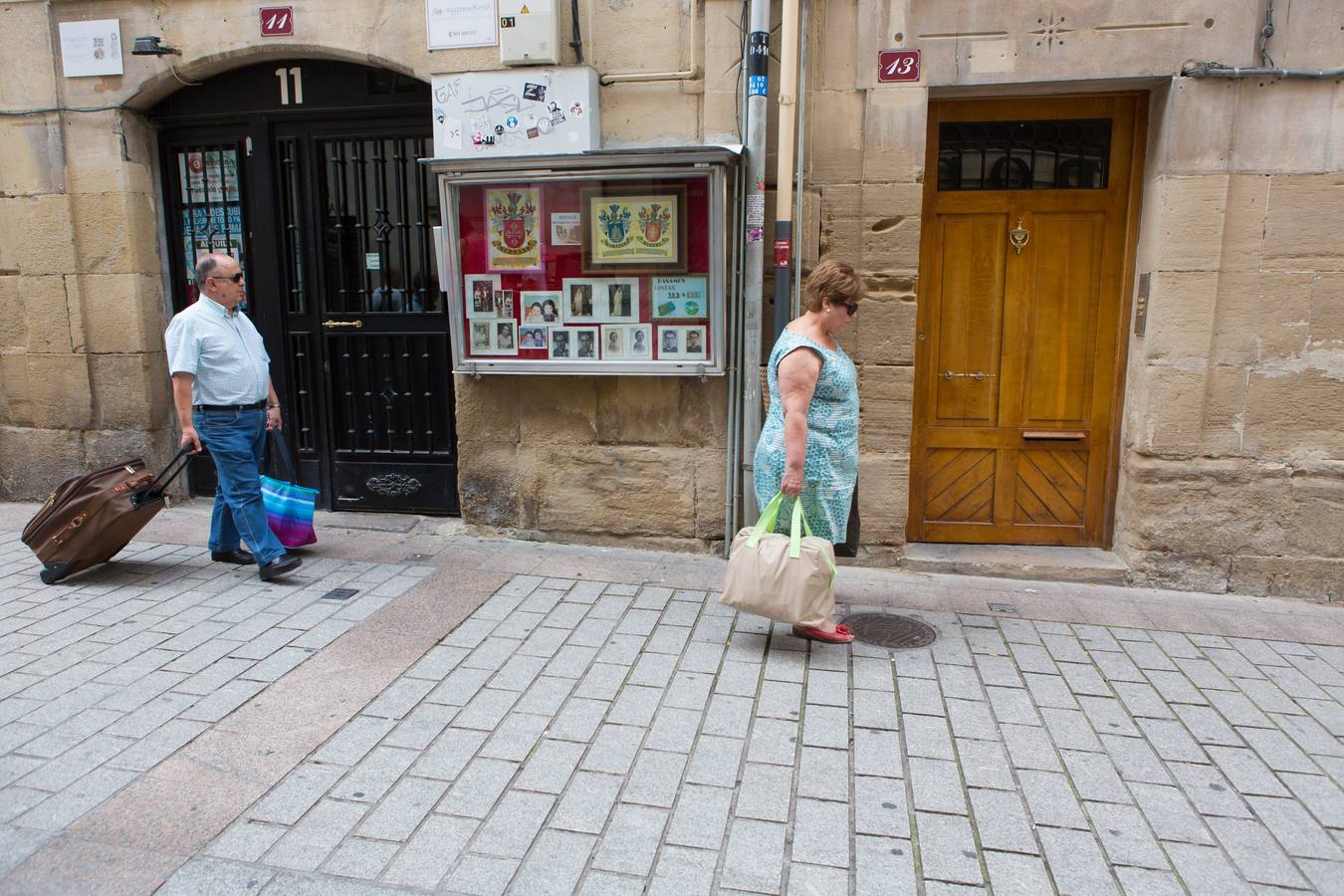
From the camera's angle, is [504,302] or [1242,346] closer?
[1242,346]

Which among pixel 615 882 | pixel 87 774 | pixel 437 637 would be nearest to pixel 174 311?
pixel 437 637

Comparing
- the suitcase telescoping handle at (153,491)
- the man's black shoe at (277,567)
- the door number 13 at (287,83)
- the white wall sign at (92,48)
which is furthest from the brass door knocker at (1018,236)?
the white wall sign at (92,48)

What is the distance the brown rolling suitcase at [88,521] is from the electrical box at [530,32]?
111 inches

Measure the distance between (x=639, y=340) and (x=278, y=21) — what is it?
2926 mm

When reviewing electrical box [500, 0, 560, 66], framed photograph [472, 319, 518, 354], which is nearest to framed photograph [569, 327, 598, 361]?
framed photograph [472, 319, 518, 354]

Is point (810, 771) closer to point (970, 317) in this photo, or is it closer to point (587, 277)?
point (970, 317)

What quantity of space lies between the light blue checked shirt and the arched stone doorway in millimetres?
1185

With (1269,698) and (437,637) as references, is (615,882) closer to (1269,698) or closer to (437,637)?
(437,637)

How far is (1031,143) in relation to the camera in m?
5.06

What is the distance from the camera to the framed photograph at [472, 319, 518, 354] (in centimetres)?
538

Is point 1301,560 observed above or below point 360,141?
below

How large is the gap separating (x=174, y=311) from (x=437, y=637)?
3694mm

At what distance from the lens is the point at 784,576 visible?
372 cm

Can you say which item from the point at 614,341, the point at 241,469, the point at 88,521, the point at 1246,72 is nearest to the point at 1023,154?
the point at 1246,72
